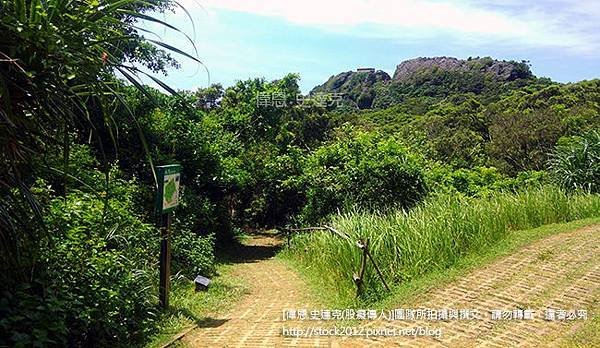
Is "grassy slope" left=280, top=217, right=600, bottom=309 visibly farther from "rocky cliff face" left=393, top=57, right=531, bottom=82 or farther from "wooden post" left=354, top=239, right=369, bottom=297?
"rocky cliff face" left=393, top=57, right=531, bottom=82

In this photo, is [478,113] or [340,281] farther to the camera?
→ [478,113]

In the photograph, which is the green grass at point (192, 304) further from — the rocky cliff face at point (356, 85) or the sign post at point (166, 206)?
the rocky cliff face at point (356, 85)

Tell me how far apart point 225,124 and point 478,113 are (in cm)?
1665

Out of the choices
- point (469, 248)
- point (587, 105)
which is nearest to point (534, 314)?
point (469, 248)

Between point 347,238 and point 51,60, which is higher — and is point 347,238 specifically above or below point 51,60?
below

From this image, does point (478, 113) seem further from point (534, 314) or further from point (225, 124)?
point (534, 314)

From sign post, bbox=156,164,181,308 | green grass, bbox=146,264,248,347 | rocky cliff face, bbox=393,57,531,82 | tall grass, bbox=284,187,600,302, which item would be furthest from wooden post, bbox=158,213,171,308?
rocky cliff face, bbox=393,57,531,82

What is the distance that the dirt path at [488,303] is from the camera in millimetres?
4734

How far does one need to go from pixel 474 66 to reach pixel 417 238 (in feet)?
181

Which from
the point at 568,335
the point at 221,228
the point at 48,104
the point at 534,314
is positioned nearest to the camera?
the point at 48,104

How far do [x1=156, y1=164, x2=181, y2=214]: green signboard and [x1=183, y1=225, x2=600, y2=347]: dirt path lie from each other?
1370 mm

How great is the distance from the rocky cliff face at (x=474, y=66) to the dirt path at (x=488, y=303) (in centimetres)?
4630

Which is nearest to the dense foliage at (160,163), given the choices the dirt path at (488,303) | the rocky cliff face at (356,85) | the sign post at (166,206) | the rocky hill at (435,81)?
the sign post at (166,206)

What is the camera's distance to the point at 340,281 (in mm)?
6867
